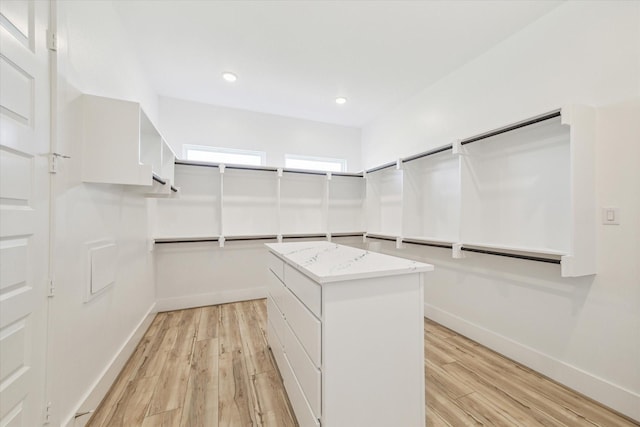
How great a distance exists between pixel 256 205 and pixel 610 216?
3.38 m

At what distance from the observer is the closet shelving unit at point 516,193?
63.3 inches

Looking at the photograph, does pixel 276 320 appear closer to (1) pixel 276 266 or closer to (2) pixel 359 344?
(1) pixel 276 266

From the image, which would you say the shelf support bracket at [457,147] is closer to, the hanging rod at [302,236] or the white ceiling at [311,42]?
the white ceiling at [311,42]

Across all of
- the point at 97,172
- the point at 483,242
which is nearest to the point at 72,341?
the point at 97,172

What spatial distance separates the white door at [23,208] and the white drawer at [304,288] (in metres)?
1.12

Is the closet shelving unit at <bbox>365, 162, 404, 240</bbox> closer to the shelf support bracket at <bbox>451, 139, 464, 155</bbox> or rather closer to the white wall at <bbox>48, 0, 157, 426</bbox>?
the shelf support bracket at <bbox>451, 139, 464, 155</bbox>

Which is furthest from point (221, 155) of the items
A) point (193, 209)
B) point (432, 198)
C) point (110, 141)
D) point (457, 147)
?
point (457, 147)

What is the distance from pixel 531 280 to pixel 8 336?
3015 millimetres

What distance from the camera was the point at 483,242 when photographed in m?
2.32

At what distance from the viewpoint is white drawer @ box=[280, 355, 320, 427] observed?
4.03ft

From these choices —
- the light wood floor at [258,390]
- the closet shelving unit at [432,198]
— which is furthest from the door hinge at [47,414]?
the closet shelving unit at [432,198]

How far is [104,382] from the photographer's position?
164 centimetres

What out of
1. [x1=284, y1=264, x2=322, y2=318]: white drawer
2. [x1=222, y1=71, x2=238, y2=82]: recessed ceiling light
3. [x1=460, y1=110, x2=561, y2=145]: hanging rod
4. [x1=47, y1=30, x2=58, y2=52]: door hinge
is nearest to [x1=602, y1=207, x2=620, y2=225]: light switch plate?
[x1=460, y1=110, x2=561, y2=145]: hanging rod

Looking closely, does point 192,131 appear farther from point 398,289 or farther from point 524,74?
point 524,74
